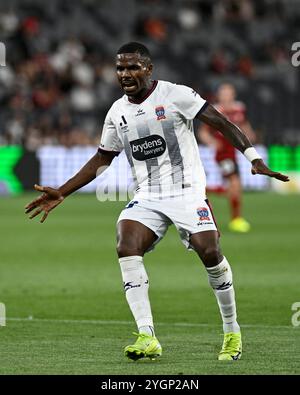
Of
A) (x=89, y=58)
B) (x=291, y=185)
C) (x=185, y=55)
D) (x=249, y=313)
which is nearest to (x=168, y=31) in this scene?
(x=185, y=55)

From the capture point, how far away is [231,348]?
8211mm

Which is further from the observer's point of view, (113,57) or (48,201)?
(113,57)

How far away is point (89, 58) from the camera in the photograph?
34.0 m

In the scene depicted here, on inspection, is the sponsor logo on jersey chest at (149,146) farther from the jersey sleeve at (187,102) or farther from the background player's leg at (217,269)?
the background player's leg at (217,269)

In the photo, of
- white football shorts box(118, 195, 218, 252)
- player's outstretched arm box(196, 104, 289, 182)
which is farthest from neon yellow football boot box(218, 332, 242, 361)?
player's outstretched arm box(196, 104, 289, 182)

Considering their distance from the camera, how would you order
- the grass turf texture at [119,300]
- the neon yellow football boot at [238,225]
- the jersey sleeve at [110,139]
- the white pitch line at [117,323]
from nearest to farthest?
the grass turf texture at [119,300]
the jersey sleeve at [110,139]
the white pitch line at [117,323]
the neon yellow football boot at [238,225]

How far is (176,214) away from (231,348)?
1.04 metres

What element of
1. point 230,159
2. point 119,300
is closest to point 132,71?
point 119,300

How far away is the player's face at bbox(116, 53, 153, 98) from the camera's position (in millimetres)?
8312

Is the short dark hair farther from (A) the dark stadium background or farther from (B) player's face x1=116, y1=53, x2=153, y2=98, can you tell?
(A) the dark stadium background

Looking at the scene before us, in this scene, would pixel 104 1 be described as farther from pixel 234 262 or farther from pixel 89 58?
pixel 234 262

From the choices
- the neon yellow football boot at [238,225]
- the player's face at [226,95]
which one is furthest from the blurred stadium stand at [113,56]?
the neon yellow football boot at [238,225]

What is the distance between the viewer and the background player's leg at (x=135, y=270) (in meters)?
8.19

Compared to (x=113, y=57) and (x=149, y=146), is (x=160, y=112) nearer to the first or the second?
(x=149, y=146)
